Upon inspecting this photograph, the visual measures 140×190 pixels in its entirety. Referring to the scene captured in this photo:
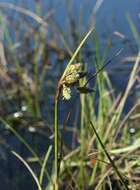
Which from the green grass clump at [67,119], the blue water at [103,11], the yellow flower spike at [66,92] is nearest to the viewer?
the yellow flower spike at [66,92]

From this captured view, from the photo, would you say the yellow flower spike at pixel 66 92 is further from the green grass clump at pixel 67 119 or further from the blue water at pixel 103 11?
the blue water at pixel 103 11

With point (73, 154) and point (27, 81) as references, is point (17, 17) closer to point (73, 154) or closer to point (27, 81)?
point (27, 81)

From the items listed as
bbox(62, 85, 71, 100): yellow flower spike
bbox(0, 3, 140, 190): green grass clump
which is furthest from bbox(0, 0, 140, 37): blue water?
bbox(62, 85, 71, 100): yellow flower spike

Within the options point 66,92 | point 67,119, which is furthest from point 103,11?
point 66,92

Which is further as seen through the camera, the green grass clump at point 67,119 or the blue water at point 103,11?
the blue water at point 103,11

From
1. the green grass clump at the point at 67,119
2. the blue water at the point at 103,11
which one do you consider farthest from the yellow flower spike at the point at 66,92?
the blue water at the point at 103,11

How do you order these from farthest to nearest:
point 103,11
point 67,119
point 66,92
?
point 103,11 → point 67,119 → point 66,92

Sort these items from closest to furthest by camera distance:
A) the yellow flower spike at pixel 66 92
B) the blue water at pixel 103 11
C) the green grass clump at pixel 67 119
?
the yellow flower spike at pixel 66 92
the green grass clump at pixel 67 119
the blue water at pixel 103 11

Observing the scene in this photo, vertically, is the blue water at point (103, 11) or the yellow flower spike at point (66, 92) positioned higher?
the blue water at point (103, 11)

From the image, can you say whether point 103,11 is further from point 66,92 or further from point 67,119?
point 66,92

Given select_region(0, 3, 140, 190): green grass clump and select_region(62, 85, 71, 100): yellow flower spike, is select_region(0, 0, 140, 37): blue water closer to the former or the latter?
select_region(0, 3, 140, 190): green grass clump

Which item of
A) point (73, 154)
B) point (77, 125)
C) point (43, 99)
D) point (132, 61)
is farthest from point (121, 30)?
point (73, 154)
